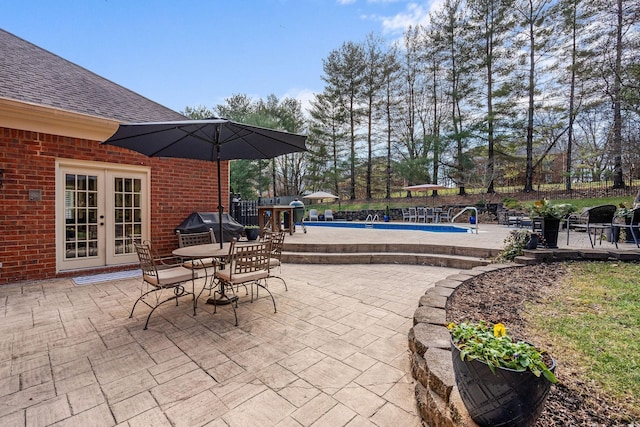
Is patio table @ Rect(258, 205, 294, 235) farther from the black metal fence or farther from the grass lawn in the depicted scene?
the grass lawn

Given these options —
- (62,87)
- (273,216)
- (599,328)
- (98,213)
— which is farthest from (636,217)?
(62,87)

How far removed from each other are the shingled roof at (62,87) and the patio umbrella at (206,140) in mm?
2282

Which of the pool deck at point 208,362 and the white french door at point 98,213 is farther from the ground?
the white french door at point 98,213

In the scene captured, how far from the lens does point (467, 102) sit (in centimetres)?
1700

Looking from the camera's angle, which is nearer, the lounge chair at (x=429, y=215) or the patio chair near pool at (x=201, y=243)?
the patio chair near pool at (x=201, y=243)

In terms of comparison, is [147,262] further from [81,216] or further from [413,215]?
[413,215]

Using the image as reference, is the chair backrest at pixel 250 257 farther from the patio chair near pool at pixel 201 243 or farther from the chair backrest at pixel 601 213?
the chair backrest at pixel 601 213

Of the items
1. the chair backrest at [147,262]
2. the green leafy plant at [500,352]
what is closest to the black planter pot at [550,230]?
the green leafy plant at [500,352]

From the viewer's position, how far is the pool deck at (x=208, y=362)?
169 cm

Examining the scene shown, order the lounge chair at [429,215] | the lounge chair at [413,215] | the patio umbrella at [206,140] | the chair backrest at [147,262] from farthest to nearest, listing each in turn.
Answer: the lounge chair at [413,215] → the lounge chair at [429,215] → the patio umbrella at [206,140] → the chair backrest at [147,262]

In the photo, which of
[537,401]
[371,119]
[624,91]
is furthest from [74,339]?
[371,119]

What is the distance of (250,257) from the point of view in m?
3.19

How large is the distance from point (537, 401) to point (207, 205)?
6663 millimetres

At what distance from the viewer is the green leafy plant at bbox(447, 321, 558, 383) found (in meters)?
1.13
